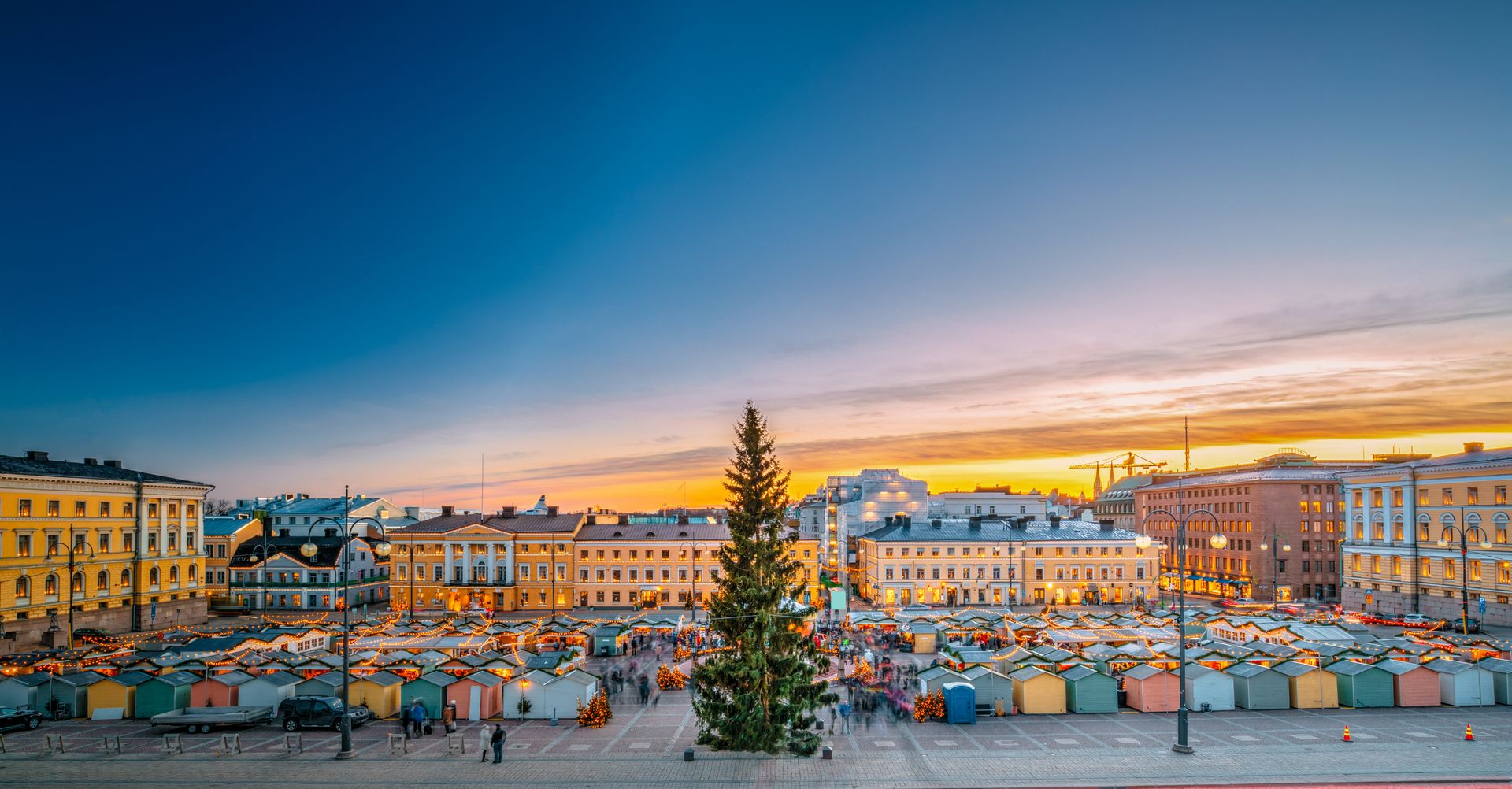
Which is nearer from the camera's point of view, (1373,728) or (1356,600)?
(1373,728)

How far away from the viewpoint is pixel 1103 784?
2730cm

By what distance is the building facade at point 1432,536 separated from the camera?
7406 cm

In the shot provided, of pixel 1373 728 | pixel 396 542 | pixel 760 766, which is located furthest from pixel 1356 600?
pixel 396 542

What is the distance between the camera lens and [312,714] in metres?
36.2

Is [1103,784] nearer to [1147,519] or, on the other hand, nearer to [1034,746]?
[1034,746]

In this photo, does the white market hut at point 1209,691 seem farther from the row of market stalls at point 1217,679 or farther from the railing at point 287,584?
the railing at point 287,584

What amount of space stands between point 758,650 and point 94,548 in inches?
2705

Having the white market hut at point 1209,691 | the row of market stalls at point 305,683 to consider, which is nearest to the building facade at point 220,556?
the row of market stalls at point 305,683

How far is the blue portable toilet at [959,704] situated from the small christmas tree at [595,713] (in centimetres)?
1456

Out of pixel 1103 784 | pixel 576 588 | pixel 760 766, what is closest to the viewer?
pixel 1103 784

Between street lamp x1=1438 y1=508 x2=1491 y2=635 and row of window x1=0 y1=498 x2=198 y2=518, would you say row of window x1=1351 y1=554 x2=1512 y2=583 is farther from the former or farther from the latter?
row of window x1=0 y1=498 x2=198 y2=518

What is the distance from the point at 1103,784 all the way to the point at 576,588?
2652 inches

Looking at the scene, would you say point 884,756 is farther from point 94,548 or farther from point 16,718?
point 94,548

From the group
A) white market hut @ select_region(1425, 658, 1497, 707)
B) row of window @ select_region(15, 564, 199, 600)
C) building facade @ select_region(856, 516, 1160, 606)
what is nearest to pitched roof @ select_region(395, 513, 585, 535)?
row of window @ select_region(15, 564, 199, 600)
